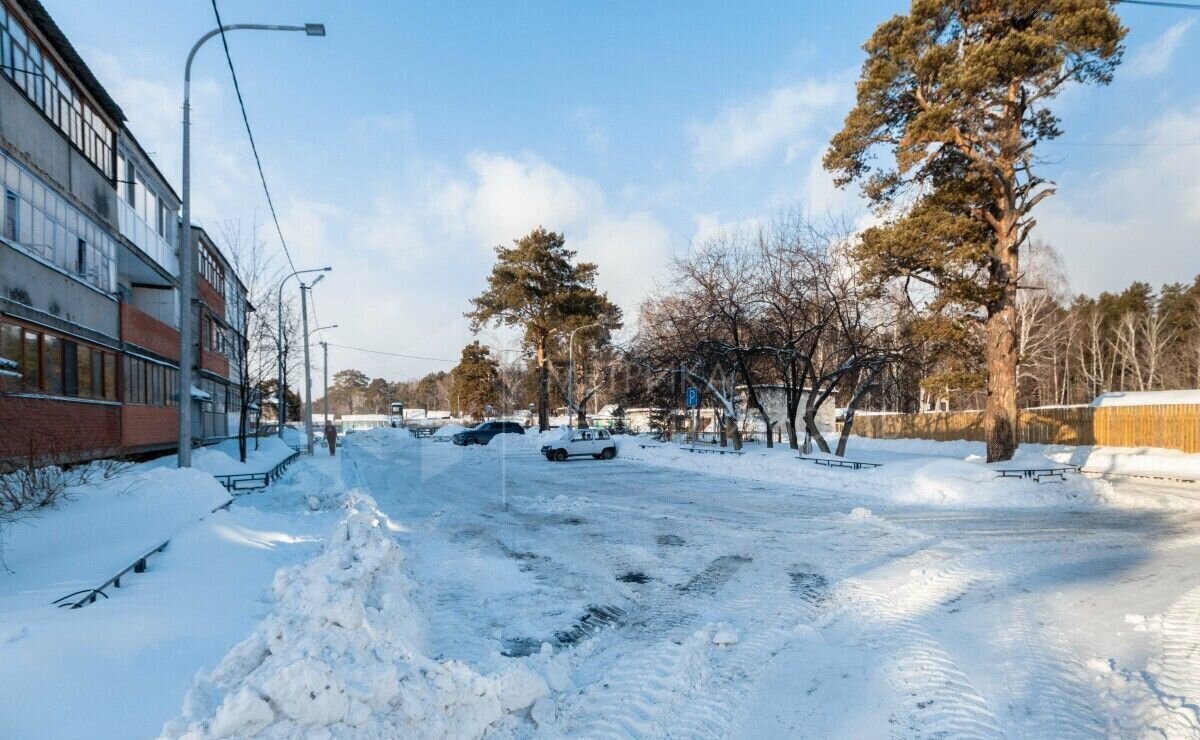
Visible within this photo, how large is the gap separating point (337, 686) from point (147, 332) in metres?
21.3

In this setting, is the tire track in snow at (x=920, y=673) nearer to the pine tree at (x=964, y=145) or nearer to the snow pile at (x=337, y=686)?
the snow pile at (x=337, y=686)

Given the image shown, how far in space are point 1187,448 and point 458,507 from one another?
27.9m

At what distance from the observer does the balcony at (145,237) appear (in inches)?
777

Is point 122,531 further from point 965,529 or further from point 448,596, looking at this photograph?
point 965,529

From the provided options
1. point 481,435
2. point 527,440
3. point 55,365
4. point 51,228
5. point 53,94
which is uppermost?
point 53,94

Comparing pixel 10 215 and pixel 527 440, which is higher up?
pixel 10 215

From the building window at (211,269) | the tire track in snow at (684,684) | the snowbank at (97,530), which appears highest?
the building window at (211,269)

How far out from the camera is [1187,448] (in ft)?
86.1

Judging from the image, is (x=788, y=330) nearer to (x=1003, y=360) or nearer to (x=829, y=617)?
(x=1003, y=360)

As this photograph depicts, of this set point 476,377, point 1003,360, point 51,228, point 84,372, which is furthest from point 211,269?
point 476,377

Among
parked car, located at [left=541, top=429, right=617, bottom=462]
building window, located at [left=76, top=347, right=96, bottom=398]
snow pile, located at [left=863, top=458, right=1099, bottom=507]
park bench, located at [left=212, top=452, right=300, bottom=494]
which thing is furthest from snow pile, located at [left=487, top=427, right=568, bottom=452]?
building window, located at [left=76, top=347, right=96, bottom=398]

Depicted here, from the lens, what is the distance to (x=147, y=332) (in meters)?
20.8

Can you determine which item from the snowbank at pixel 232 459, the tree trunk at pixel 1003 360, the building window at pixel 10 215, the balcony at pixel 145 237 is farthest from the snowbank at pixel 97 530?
the tree trunk at pixel 1003 360

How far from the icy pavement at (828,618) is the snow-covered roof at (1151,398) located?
56.0ft
